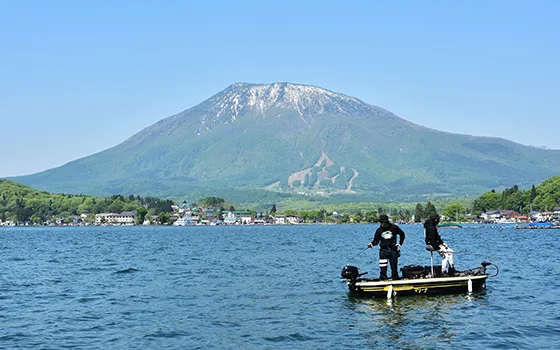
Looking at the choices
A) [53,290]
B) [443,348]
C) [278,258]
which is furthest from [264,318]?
[278,258]

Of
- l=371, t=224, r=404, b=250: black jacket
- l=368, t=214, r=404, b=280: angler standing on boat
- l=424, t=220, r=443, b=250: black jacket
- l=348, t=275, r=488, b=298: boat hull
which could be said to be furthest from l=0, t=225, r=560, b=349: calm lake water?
l=424, t=220, r=443, b=250: black jacket

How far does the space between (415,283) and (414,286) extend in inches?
5.2

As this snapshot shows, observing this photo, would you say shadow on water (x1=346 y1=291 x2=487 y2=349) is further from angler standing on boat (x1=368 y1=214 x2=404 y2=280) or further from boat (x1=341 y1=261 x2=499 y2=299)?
angler standing on boat (x1=368 y1=214 x2=404 y2=280)

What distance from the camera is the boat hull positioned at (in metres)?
28.9

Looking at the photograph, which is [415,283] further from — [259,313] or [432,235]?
[259,313]

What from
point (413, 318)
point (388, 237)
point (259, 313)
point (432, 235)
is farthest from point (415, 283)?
point (259, 313)

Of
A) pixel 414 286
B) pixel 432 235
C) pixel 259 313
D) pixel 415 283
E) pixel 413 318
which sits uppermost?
pixel 432 235

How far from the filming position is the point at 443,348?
67.5 ft

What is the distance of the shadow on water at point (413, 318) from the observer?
71.3ft

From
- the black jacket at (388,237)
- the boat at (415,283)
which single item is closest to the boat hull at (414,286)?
the boat at (415,283)

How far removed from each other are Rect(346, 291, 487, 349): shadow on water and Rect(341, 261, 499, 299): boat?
0.96 ft

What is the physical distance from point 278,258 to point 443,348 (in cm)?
3429

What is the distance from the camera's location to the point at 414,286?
2938 cm

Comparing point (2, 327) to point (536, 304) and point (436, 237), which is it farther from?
point (536, 304)
